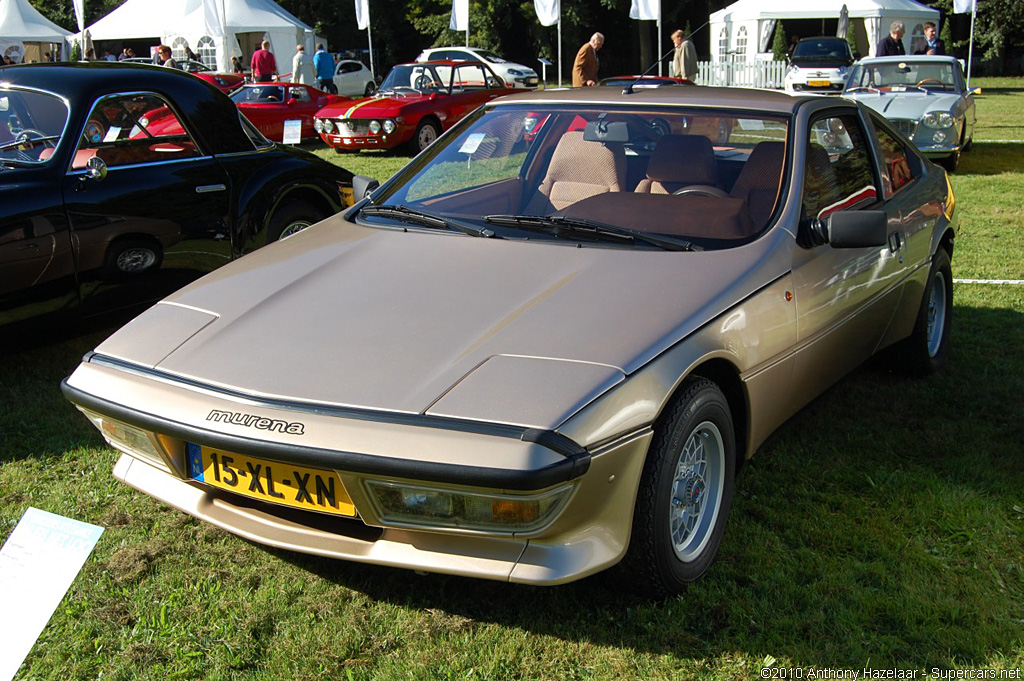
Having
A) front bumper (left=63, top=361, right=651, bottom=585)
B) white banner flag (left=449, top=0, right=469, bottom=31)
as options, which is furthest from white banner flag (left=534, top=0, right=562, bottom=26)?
front bumper (left=63, top=361, right=651, bottom=585)

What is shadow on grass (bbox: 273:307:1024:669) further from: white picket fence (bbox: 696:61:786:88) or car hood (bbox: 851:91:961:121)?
white picket fence (bbox: 696:61:786:88)

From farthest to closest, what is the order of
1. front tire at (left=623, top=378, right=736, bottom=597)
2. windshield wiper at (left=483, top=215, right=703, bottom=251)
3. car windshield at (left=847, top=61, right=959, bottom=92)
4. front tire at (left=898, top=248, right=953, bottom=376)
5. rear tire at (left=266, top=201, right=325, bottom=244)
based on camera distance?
car windshield at (left=847, top=61, right=959, bottom=92) → rear tire at (left=266, top=201, right=325, bottom=244) → front tire at (left=898, top=248, right=953, bottom=376) → windshield wiper at (left=483, top=215, right=703, bottom=251) → front tire at (left=623, top=378, right=736, bottom=597)

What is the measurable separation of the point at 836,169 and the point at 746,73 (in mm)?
25662

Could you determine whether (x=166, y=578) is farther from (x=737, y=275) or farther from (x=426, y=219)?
(x=737, y=275)

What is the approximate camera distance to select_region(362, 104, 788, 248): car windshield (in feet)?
10.8

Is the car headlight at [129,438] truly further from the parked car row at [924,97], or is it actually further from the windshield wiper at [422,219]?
the parked car row at [924,97]

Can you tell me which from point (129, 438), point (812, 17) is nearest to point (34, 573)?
point (129, 438)

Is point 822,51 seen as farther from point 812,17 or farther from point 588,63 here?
point 588,63

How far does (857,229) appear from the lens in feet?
10.4

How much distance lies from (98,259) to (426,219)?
6.79 feet

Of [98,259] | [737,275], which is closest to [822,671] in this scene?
[737,275]

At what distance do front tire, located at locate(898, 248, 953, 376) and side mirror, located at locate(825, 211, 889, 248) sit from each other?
51.8 inches

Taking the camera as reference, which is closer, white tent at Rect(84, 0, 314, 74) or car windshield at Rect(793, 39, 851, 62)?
car windshield at Rect(793, 39, 851, 62)

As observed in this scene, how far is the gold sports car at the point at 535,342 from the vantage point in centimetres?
229
